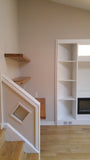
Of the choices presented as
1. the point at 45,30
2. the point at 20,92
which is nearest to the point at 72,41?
the point at 45,30

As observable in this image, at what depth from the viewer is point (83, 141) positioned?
2576 millimetres

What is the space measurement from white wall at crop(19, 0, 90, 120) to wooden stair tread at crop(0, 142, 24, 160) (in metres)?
1.73

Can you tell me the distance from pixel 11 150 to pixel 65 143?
125 cm

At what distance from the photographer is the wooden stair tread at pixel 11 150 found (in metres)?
1.56

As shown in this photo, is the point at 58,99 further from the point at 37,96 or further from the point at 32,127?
the point at 32,127

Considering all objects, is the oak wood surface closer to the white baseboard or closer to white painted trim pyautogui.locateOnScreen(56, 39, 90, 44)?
the white baseboard

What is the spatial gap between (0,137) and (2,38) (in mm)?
1475

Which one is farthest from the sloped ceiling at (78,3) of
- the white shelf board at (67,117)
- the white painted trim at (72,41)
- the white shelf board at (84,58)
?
the white shelf board at (67,117)

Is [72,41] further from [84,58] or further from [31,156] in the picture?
[31,156]

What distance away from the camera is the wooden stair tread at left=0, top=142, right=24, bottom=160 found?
1558mm

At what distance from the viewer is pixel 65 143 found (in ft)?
8.24

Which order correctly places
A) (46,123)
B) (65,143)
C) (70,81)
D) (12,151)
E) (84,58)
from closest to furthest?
(12,151) < (65,143) < (84,58) < (46,123) < (70,81)

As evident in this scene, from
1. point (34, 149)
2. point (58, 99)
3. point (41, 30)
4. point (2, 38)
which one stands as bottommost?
point (34, 149)

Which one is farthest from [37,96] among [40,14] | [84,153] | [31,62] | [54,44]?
[40,14]
